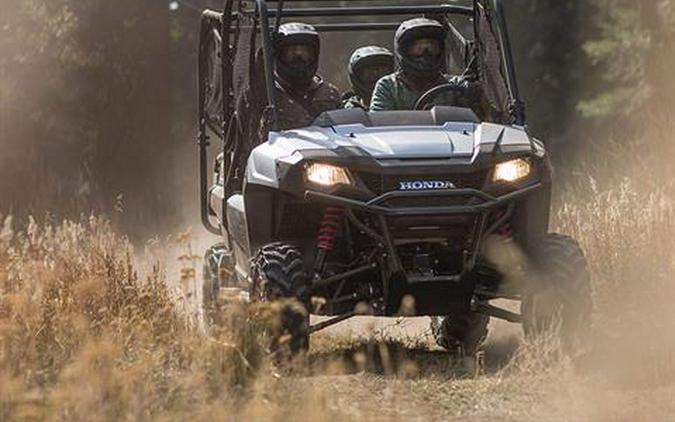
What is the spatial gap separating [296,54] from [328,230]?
2.19 meters

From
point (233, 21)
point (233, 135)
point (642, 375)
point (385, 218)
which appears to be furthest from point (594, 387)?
point (233, 21)

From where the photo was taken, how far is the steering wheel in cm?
1085

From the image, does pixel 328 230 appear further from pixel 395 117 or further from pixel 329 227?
pixel 395 117

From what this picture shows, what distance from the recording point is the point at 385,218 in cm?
950

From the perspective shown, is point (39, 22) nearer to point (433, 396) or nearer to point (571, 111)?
point (571, 111)

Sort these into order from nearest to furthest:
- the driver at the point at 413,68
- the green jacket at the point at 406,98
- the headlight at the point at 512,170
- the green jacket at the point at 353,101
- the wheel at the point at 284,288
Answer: the wheel at the point at 284,288
the headlight at the point at 512,170
the green jacket at the point at 406,98
the driver at the point at 413,68
the green jacket at the point at 353,101

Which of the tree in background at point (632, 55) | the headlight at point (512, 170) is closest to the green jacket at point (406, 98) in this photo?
the headlight at point (512, 170)

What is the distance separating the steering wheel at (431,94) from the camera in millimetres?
10852

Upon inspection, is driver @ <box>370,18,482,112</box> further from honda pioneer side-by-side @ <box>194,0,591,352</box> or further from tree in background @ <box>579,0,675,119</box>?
tree in background @ <box>579,0,675,119</box>

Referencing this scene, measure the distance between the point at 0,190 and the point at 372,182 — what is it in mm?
13484

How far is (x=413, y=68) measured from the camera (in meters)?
11.4

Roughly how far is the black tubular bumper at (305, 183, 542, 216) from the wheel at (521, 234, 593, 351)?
502 mm

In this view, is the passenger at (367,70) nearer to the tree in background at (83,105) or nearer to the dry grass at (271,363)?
the dry grass at (271,363)

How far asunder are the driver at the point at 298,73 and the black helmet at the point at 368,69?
89cm
